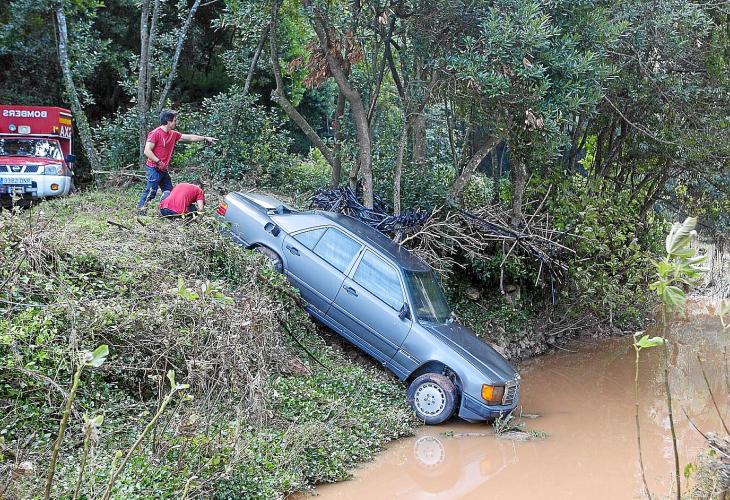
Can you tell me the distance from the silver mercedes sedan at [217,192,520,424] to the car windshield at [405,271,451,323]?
15 millimetres

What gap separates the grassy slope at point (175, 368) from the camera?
19.4ft

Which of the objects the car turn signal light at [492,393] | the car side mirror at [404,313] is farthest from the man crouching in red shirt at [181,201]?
the car turn signal light at [492,393]

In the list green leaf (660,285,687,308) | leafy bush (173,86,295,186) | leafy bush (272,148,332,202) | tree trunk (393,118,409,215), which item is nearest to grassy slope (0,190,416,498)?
green leaf (660,285,687,308)

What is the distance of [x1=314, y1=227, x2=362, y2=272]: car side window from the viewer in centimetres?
991

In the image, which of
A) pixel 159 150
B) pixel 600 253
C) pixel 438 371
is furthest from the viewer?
pixel 600 253

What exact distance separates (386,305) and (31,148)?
11.2 m

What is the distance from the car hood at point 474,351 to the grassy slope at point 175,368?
0.88 m

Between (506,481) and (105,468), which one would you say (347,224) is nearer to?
(506,481)

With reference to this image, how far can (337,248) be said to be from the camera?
10.0 meters

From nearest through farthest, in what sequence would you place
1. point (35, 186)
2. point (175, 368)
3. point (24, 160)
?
point (175, 368), point (35, 186), point (24, 160)

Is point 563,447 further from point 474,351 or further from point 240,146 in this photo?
point 240,146

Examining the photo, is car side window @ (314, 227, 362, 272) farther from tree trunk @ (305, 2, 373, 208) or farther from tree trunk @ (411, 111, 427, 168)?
tree trunk @ (411, 111, 427, 168)

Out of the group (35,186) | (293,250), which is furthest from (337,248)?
(35,186)

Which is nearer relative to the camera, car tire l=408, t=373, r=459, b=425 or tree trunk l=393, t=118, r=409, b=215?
car tire l=408, t=373, r=459, b=425
